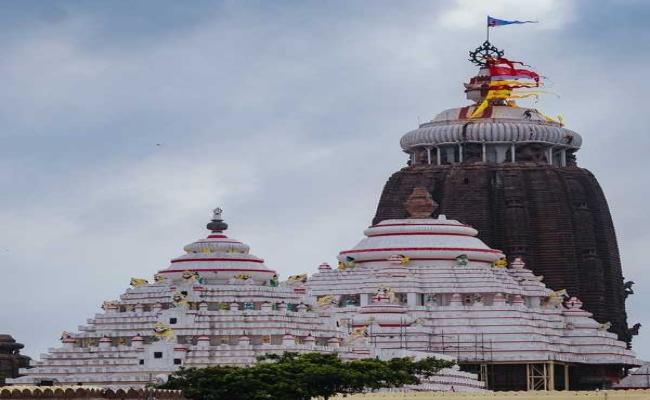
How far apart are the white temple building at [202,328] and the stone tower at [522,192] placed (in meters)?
32.5

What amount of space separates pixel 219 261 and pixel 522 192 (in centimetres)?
4001

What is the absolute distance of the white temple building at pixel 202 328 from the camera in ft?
474

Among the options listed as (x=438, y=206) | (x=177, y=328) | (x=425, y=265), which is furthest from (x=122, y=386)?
(x=438, y=206)

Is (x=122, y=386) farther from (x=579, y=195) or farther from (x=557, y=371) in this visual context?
(x=579, y=195)

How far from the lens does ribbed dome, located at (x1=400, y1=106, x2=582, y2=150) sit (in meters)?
191

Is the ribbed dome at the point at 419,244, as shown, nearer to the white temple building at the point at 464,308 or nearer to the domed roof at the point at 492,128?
the white temple building at the point at 464,308

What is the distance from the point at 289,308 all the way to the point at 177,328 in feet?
21.4

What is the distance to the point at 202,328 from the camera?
148 metres

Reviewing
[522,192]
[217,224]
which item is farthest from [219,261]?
[522,192]

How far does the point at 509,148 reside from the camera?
192 m

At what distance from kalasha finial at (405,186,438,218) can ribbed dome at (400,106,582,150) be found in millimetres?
10747

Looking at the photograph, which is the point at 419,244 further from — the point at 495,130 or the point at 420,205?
the point at 495,130

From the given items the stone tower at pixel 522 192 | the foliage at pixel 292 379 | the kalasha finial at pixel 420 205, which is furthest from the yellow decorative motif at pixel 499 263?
the foliage at pixel 292 379

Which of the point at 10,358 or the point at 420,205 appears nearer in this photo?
the point at 10,358
